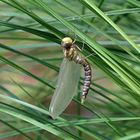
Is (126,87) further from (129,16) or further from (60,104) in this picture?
(129,16)

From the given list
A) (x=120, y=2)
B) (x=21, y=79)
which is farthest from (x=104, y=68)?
Result: (x=21, y=79)

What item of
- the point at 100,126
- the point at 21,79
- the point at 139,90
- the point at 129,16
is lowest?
the point at 139,90

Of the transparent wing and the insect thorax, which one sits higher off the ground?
the insect thorax

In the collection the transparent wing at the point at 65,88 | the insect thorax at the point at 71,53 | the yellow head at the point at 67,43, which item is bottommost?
the transparent wing at the point at 65,88

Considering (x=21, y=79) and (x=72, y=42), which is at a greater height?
(x=21, y=79)

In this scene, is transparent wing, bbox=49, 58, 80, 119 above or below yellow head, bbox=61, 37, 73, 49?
below

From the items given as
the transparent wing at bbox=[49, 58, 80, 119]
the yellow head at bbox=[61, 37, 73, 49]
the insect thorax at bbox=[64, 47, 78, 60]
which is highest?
the insect thorax at bbox=[64, 47, 78, 60]

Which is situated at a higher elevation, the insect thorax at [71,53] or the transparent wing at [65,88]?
the insect thorax at [71,53]
